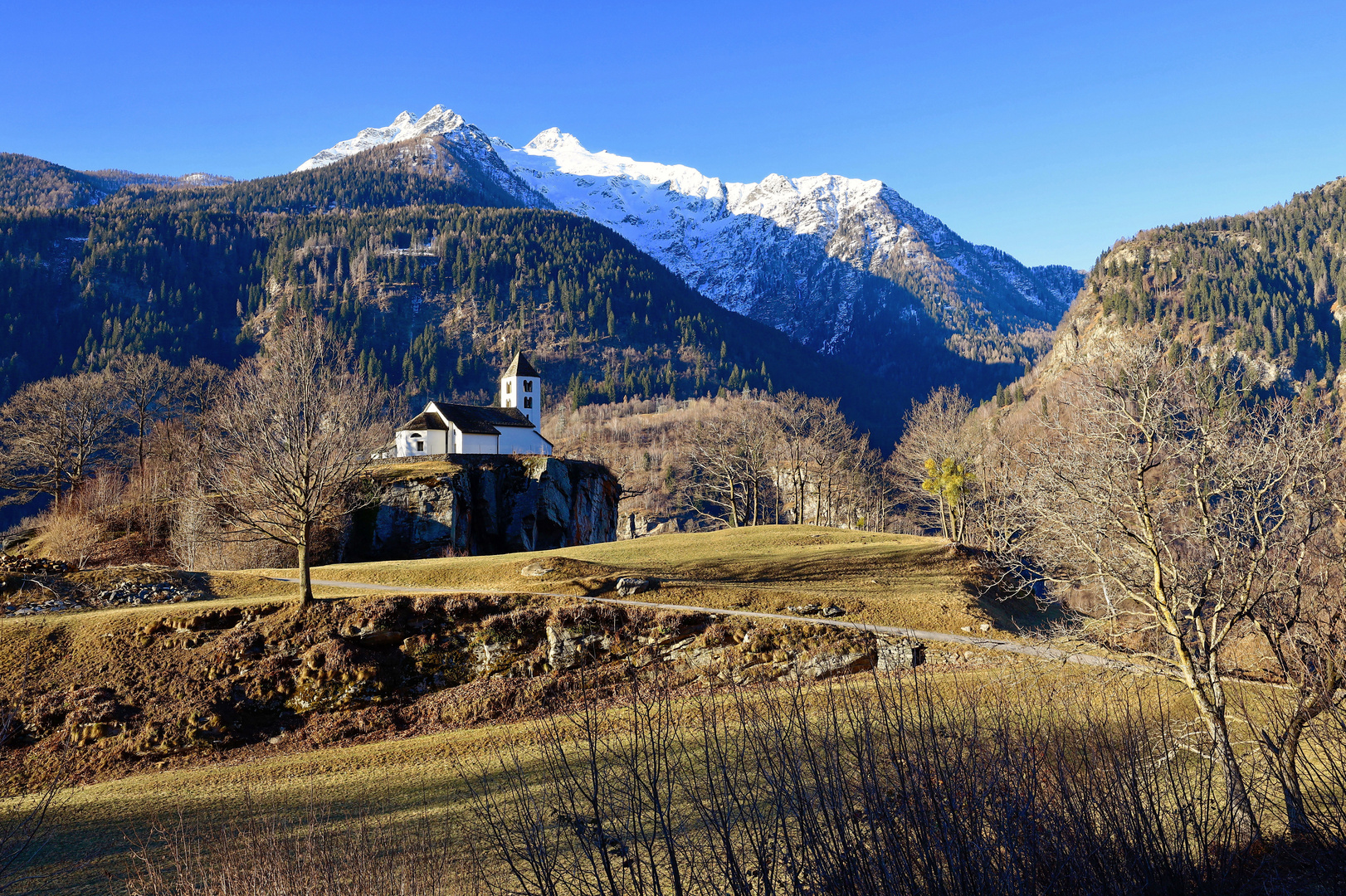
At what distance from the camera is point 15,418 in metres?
56.5

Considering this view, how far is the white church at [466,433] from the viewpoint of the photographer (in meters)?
71.1

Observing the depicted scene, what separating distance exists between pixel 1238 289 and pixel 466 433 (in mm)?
177044

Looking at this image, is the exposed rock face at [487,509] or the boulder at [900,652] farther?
the exposed rock face at [487,509]

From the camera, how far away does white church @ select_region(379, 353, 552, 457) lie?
71.1 metres

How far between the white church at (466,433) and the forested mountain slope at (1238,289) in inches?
4758

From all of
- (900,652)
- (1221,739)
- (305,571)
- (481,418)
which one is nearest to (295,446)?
(305,571)

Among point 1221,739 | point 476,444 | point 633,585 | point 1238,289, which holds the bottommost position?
point 633,585

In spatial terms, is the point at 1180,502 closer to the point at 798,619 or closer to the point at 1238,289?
the point at 798,619

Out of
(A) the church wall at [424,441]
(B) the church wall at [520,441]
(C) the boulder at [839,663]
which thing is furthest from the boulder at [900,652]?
(A) the church wall at [424,441]

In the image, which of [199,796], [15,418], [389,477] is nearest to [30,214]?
[15,418]

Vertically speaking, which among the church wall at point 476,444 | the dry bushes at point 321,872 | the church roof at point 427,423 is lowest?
the dry bushes at point 321,872

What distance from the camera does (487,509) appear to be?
56.6m

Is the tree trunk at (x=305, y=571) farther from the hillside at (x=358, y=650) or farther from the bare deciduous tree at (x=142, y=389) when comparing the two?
the bare deciduous tree at (x=142, y=389)

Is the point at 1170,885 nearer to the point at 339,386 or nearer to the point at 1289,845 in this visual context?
the point at 1289,845
